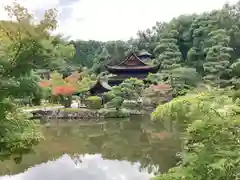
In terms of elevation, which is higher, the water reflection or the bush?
the bush

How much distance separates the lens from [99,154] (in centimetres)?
1149

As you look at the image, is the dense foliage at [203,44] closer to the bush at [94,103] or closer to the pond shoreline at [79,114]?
the pond shoreline at [79,114]

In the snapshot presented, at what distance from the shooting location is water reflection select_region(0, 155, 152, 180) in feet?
28.2

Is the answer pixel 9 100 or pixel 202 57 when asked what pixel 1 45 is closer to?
pixel 9 100

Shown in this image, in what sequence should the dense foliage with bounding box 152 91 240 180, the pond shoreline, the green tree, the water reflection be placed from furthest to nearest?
the pond shoreline → the water reflection → the green tree → the dense foliage with bounding box 152 91 240 180

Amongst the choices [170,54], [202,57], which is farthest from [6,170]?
[202,57]

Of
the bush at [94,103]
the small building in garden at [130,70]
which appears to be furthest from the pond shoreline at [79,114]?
the small building in garden at [130,70]

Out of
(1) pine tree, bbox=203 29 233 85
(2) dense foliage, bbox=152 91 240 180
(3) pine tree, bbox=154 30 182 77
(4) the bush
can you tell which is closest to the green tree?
(2) dense foliage, bbox=152 91 240 180

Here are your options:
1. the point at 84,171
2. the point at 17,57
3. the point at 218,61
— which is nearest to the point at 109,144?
the point at 84,171

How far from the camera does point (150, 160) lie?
1011 cm

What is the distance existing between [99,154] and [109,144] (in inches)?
57.0

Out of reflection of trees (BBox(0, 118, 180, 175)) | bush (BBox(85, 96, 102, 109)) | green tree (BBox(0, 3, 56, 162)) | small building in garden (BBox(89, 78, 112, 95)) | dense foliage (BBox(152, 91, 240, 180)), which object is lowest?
reflection of trees (BBox(0, 118, 180, 175))

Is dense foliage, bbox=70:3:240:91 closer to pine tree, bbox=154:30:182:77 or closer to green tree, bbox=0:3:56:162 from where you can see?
pine tree, bbox=154:30:182:77

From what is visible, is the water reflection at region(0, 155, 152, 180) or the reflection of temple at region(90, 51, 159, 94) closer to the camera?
the water reflection at region(0, 155, 152, 180)
